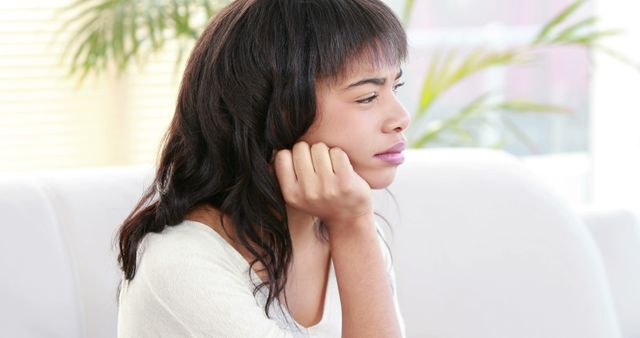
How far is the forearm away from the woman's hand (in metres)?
0.06

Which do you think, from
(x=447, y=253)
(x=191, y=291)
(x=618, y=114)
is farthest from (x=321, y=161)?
(x=618, y=114)

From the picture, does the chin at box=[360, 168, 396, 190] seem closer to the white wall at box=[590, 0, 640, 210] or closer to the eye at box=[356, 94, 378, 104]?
the eye at box=[356, 94, 378, 104]

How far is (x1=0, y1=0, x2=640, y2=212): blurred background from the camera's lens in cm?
288

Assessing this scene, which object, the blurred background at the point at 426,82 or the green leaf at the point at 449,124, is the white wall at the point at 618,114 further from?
the green leaf at the point at 449,124

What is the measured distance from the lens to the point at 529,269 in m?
1.91

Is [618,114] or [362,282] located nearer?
[362,282]

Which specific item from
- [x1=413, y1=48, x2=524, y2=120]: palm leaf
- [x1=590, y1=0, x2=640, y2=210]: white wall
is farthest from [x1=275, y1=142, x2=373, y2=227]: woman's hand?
[x1=590, y1=0, x2=640, y2=210]: white wall

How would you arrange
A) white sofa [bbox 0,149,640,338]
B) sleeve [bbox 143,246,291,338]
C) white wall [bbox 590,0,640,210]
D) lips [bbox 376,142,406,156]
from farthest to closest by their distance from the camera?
white wall [bbox 590,0,640,210], white sofa [bbox 0,149,640,338], lips [bbox 376,142,406,156], sleeve [bbox 143,246,291,338]

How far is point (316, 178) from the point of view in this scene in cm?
138

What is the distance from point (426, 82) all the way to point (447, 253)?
114 cm

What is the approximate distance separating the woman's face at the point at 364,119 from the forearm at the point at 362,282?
0.28 feet

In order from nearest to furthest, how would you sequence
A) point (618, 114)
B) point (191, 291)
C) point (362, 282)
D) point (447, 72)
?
point (191, 291)
point (362, 282)
point (447, 72)
point (618, 114)

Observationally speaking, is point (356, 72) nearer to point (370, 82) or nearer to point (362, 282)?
point (370, 82)

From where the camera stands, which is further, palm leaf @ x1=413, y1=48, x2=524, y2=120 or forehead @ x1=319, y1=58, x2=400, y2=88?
palm leaf @ x1=413, y1=48, x2=524, y2=120
